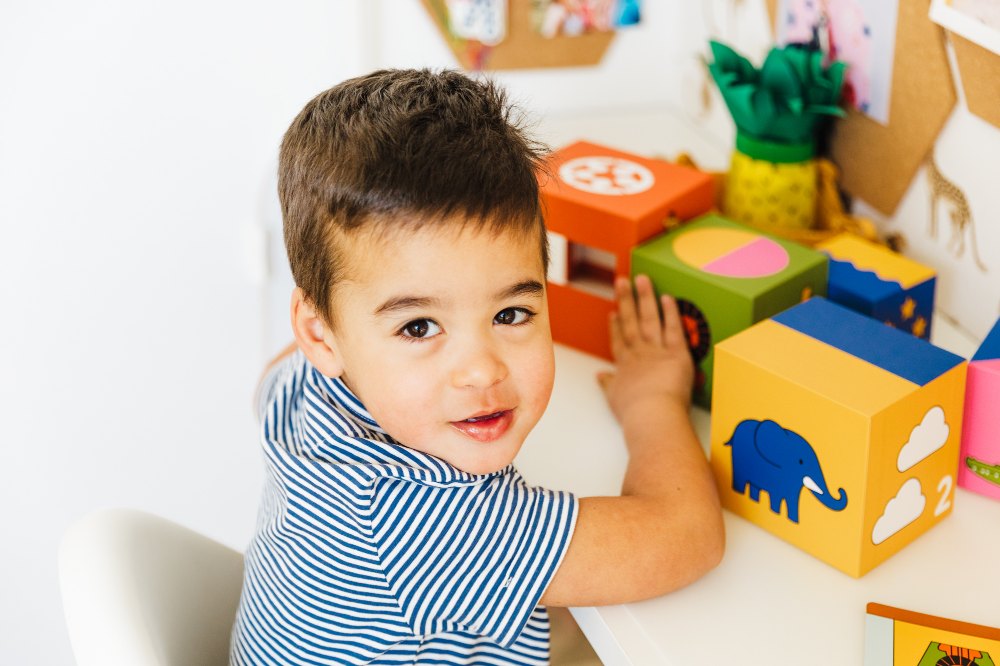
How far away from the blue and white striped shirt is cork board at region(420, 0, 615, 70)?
881 mm

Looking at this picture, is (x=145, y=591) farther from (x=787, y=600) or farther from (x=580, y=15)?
(x=580, y=15)

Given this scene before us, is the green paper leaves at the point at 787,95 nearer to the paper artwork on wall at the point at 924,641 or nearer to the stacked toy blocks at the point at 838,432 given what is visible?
the stacked toy blocks at the point at 838,432

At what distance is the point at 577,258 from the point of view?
1148mm

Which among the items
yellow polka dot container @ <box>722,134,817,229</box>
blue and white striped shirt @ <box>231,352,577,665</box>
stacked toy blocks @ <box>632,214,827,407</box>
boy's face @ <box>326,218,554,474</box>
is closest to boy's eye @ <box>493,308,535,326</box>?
boy's face @ <box>326,218,554,474</box>

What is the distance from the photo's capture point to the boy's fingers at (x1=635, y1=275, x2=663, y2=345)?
1.01 metres

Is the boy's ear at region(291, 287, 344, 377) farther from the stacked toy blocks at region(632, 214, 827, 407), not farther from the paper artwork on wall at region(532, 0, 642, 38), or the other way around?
the paper artwork on wall at region(532, 0, 642, 38)

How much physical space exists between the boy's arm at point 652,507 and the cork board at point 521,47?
703mm

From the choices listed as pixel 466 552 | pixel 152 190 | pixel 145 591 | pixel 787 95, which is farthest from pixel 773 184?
pixel 152 190

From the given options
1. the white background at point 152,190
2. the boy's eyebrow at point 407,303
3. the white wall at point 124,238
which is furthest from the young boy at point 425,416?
the white wall at point 124,238

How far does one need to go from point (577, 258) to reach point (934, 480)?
0.44 metres

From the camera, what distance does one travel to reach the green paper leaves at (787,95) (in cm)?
118

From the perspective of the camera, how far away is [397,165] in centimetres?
73

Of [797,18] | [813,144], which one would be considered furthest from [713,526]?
[797,18]

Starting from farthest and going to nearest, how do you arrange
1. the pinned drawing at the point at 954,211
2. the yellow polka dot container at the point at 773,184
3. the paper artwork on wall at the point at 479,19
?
the paper artwork on wall at the point at 479,19 → the yellow polka dot container at the point at 773,184 → the pinned drawing at the point at 954,211
